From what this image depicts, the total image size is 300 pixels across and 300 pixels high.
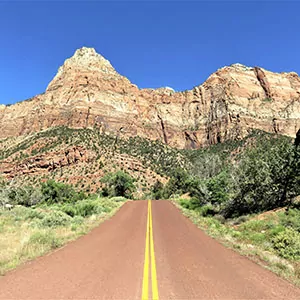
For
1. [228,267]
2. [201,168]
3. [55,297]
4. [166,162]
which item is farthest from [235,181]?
[166,162]

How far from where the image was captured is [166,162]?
88062 millimetres

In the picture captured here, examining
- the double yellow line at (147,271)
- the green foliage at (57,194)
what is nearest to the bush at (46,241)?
the double yellow line at (147,271)

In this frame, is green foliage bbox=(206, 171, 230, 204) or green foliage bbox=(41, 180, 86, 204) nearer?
green foliage bbox=(206, 171, 230, 204)

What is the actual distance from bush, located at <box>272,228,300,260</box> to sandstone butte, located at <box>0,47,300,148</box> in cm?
9415

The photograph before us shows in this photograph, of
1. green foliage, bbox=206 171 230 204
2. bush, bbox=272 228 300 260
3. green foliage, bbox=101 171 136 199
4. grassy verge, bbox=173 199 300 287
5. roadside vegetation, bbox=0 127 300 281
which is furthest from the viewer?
green foliage, bbox=101 171 136 199

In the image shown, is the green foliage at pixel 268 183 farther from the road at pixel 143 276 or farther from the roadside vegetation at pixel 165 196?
the road at pixel 143 276

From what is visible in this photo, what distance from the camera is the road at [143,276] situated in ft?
17.4

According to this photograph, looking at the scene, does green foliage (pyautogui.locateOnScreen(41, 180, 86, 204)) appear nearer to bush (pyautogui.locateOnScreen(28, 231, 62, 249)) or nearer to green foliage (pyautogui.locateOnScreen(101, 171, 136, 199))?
green foliage (pyautogui.locateOnScreen(101, 171, 136, 199))

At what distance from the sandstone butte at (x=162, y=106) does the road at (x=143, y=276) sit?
93.7 m

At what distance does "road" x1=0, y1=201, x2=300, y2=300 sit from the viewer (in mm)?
5305

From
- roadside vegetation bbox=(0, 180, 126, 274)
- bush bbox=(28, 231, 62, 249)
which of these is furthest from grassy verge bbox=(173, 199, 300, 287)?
roadside vegetation bbox=(0, 180, 126, 274)

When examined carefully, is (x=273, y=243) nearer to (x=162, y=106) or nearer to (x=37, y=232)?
(x=37, y=232)

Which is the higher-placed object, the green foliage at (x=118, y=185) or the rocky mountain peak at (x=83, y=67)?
the rocky mountain peak at (x=83, y=67)

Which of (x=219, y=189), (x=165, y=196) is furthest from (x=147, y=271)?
(x=165, y=196)
